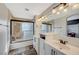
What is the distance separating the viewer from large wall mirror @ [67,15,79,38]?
1.44 metres

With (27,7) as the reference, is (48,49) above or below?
below

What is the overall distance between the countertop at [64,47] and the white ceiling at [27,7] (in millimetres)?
520

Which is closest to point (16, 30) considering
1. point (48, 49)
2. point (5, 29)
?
point (5, 29)

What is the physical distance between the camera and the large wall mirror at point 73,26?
1.44m

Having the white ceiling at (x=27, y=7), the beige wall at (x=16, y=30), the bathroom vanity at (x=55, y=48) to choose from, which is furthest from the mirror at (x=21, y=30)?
the bathroom vanity at (x=55, y=48)

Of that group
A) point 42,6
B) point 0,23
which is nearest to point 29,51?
point 0,23

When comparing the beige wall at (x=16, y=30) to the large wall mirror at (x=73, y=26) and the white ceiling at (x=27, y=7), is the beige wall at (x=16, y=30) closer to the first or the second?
the white ceiling at (x=27, y=7)

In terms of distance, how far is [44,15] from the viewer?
1582mm

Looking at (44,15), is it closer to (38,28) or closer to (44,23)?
(44,23)

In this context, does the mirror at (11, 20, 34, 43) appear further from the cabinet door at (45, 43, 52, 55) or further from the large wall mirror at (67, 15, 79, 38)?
the large wall mirror at (67, 15, 79, 38)

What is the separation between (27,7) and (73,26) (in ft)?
2.55

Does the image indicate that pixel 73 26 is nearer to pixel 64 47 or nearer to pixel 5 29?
pixel 64 47

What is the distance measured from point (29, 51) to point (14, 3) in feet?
2.57

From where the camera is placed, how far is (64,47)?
1.50 m
